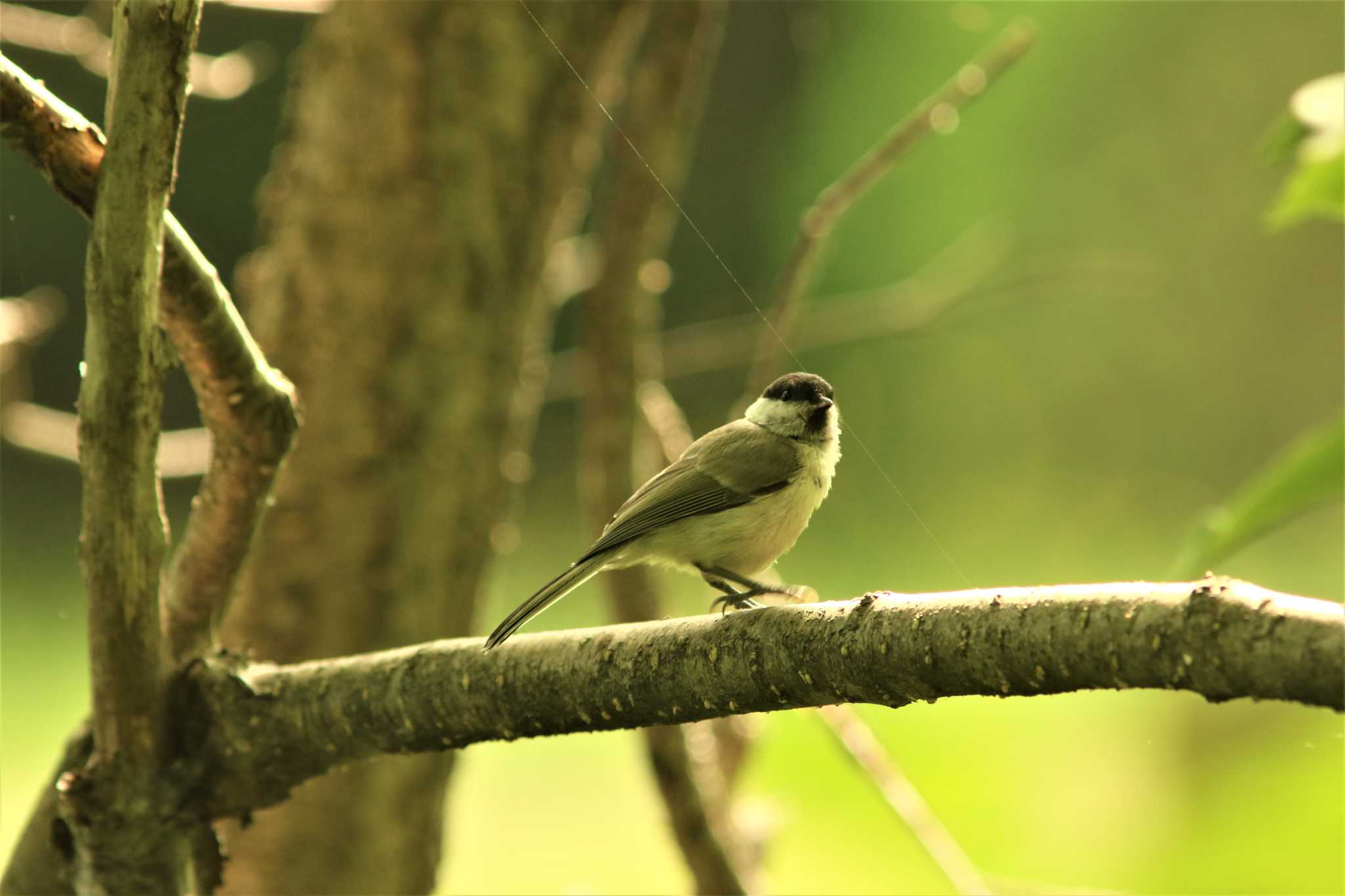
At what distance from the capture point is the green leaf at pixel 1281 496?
1104 millimetres

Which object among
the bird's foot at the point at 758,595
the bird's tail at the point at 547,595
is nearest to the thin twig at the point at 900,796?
the bird's foot at the point at 758,595

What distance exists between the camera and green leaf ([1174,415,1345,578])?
110 cm

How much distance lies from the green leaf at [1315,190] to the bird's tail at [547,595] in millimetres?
849

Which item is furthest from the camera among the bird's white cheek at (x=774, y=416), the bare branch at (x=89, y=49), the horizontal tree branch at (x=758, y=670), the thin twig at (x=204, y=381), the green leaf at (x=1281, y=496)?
the bare branch at (x=89, y=49)

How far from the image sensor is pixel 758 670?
107 centimetres

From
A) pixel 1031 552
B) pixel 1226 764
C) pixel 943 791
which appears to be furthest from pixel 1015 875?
pixel 1031 552

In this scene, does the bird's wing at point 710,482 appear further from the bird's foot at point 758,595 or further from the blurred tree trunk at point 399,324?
the blurred tree trunk at point 399,324

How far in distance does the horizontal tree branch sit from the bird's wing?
27 centimetres

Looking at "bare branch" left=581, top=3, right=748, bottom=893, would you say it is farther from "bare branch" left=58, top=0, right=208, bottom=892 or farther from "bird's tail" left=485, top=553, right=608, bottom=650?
"bare branch" left=58, top=0, right=208, bottom=892

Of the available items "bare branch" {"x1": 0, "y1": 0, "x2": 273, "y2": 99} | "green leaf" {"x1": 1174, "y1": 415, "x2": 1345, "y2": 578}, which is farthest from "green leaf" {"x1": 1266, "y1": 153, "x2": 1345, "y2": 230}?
"bare branch" {"x1": 0, "y1": 0, "x2": 273, "y2": 99}

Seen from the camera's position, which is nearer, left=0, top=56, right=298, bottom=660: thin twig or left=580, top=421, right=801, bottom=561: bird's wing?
left=0, top=56, right=298, bottom=660: thin twig

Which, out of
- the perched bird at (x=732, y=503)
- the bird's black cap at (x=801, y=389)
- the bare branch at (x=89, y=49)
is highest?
the bare branch at (x=89, y=49)

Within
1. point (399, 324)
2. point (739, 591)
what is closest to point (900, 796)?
point (739, 591)

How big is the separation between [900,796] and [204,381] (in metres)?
1.32
